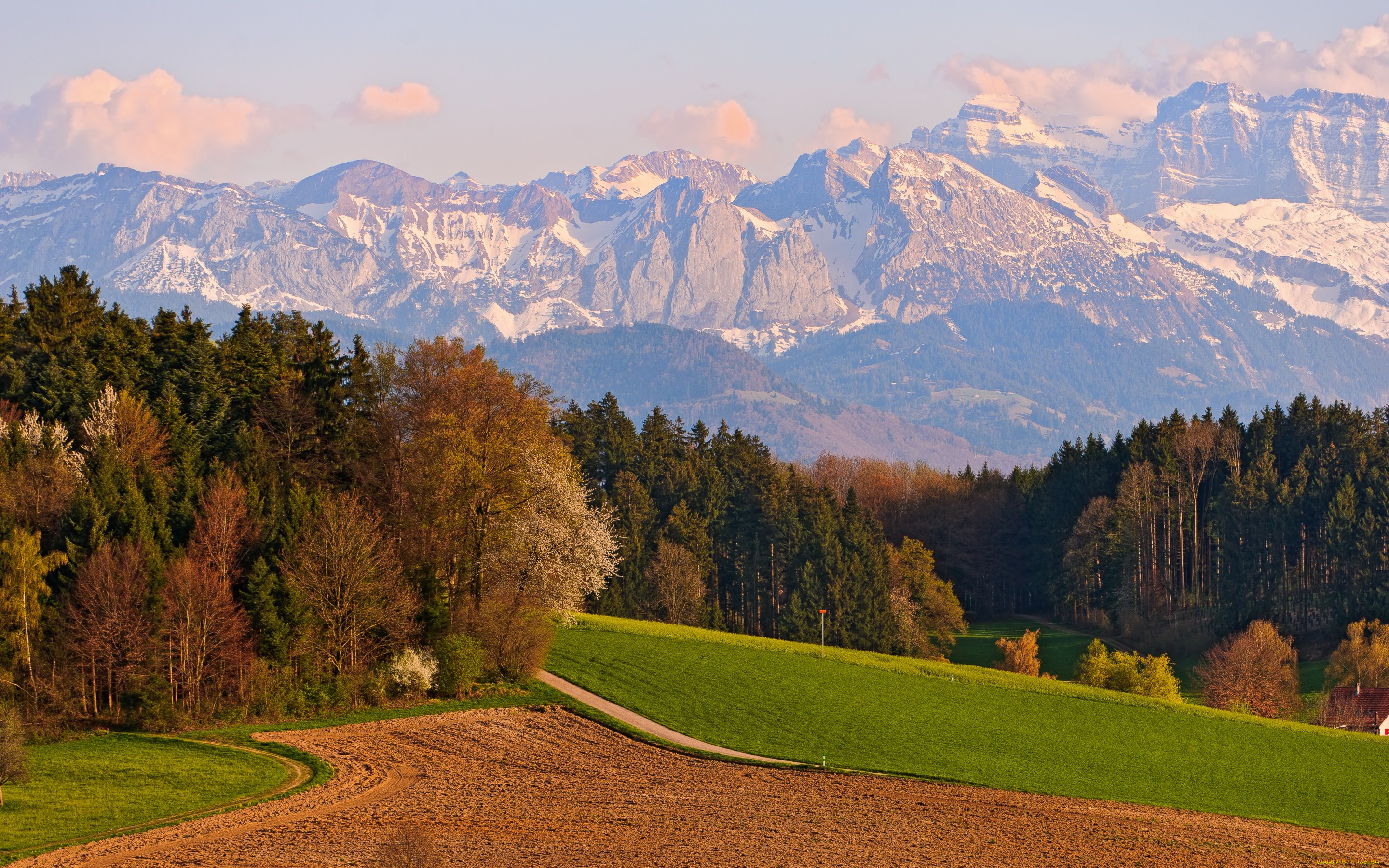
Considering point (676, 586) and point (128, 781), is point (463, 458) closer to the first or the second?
point (128, 781)

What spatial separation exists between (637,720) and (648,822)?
A: 17104mm

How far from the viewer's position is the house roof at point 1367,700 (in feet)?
231

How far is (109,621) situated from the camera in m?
45.9

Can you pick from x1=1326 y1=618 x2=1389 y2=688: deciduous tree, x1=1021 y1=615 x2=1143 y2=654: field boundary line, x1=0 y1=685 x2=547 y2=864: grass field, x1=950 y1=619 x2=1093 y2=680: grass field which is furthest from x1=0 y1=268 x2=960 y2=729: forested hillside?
x1=1021 y1=615 x2=1143 y2=654: field boundary line

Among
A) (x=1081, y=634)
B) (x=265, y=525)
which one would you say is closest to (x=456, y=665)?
(x=265, y=525)

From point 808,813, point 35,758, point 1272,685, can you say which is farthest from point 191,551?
point 1272,685

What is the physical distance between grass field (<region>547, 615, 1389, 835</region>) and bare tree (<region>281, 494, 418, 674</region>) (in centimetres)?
996

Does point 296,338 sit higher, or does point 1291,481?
point 296,338

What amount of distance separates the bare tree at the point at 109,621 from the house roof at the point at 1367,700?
6534 cm

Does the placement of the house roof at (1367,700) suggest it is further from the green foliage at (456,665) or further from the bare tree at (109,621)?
the bare tree at (109,621)

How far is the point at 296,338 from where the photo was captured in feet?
236

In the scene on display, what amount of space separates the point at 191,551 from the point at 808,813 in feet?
93.8

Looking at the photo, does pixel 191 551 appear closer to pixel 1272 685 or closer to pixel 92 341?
pixel 92 341

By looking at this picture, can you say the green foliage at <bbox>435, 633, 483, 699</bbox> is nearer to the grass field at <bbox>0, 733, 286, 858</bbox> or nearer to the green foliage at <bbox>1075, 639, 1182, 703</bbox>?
the grass field at <bbox>0, 733, 286, 858</bbox>
